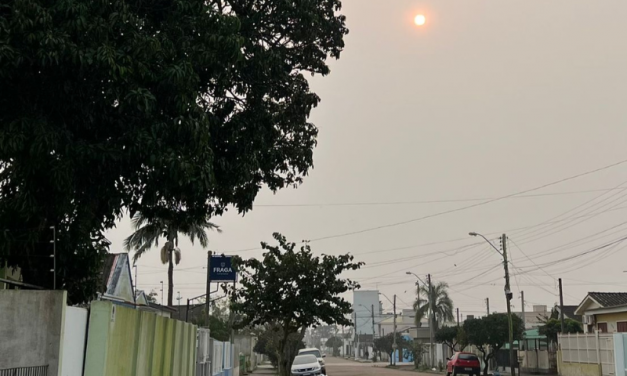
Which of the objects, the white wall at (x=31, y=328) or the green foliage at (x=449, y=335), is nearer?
the white wall at (x=31, y=328)

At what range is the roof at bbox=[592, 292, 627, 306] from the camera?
41.0m

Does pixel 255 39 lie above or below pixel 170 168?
above

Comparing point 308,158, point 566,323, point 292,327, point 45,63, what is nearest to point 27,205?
point 45,63

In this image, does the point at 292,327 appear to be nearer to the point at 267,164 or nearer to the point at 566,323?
the point at 267,164

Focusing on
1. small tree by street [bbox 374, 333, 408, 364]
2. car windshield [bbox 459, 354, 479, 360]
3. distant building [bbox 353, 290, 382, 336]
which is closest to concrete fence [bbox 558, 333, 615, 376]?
car windshield [bbox 459, 354, 479, 360]

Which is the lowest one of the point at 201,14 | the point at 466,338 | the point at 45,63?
the point at 466,338

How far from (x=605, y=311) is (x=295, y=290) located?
20996 millimetres

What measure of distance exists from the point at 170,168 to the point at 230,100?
316 cm

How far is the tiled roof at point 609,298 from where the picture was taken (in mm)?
41031

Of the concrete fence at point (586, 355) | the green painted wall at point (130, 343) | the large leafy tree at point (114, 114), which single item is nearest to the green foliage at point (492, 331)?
the concrete fence at point (586, 355)

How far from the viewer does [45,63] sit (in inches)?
351

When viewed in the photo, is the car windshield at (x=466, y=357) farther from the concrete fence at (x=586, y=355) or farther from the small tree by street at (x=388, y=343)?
the small tree by street at (x=388, y=343)

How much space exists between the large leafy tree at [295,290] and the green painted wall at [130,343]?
13.5 m

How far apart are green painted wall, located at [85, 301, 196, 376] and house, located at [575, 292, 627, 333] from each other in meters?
30.3
